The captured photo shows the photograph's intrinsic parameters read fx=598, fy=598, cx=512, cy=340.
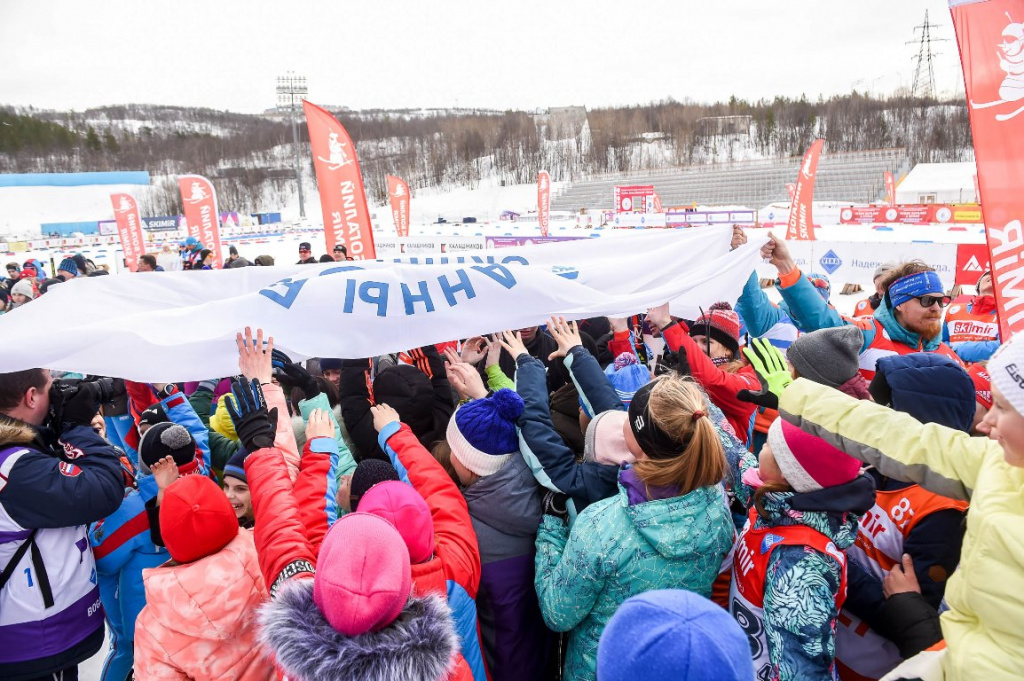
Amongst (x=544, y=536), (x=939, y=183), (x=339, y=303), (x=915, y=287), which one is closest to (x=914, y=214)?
(x=939, y=183)

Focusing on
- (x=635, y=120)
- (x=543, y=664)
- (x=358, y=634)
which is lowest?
(x=543, y=664)

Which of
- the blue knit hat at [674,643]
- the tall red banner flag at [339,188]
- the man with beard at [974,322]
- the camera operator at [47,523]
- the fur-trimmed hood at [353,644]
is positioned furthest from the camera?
the tall red banner flag at [339,188]

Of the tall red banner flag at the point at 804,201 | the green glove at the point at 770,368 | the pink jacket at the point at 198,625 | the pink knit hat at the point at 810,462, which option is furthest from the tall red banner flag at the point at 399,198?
the pink knit hat at the point at 810,462

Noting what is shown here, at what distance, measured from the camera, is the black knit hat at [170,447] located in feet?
A: 7.82

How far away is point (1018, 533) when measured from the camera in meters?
1.16

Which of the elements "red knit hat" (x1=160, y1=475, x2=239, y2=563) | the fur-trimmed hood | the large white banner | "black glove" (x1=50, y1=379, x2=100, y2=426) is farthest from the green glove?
"black glove" (x1=50, y1=379, x2=100, y2=426)

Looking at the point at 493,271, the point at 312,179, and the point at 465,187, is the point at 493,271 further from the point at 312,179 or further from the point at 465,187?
the point at 312,179

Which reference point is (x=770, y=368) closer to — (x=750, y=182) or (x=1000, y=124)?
(x=1000, y=124)

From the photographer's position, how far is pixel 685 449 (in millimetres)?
1762

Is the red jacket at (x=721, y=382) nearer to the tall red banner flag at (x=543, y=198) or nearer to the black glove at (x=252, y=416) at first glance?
the black glove at (x=252, y=416)

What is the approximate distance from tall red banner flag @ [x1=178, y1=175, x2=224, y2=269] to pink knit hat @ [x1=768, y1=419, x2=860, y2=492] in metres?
12.6

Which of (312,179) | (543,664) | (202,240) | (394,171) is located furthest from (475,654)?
(312,179)

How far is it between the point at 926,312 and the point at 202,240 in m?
13.7

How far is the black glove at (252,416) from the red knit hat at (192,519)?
0.72 ft
